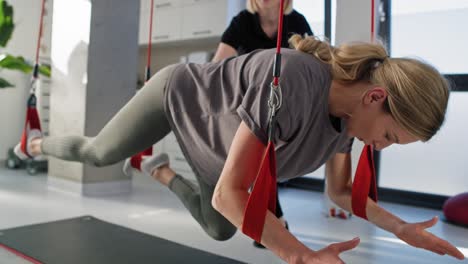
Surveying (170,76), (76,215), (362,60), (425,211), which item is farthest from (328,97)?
(425,211)

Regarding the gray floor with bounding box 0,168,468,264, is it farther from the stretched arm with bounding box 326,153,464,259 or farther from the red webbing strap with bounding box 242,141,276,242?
the red webbing strap with bounding box 242,141,276,242

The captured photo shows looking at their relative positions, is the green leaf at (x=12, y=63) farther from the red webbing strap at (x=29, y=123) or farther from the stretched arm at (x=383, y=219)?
the stretched arm at (x=383, y=219)

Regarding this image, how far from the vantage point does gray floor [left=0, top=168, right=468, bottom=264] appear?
1732 millimetres

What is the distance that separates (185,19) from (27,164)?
189cm

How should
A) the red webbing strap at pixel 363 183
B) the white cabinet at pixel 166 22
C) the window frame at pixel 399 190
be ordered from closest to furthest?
1. the red webbing strap at pixel 363 183
2. the window frame at pixel 399 190
3. the white cabinet at pixel 166 22

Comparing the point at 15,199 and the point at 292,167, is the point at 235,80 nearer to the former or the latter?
the point at 292,167

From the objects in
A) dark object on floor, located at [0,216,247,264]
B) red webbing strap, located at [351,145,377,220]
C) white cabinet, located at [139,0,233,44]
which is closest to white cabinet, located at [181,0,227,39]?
white cabinet, located at [139,0,233,44]

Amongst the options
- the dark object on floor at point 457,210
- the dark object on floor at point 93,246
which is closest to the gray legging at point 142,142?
the dark object on floor at point 93,246

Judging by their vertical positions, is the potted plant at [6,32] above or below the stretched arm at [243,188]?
above

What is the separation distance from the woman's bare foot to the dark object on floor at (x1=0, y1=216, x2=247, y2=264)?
258mm

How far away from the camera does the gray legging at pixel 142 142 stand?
4.04 ft

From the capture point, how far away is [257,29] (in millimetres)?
1777

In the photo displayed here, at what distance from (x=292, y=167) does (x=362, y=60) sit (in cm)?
34

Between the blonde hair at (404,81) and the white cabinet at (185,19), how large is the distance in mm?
2582
